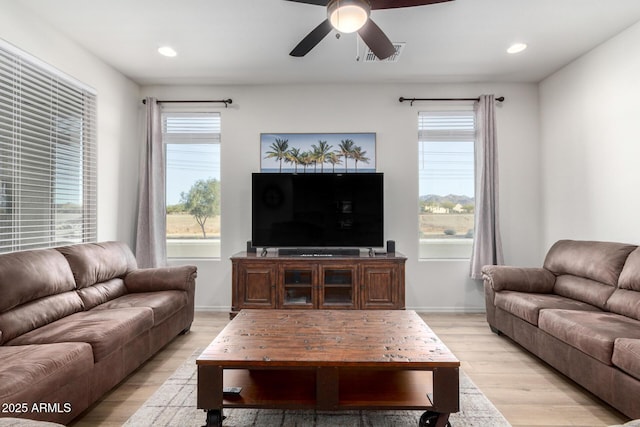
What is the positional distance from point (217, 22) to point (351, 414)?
3.11 meters

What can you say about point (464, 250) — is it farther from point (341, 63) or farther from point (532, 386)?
point (341, 63)

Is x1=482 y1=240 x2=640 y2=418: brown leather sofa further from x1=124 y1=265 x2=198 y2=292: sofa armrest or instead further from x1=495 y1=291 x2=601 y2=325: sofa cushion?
x1=124 y1=265 x2=198 y2=292: sofa armrest

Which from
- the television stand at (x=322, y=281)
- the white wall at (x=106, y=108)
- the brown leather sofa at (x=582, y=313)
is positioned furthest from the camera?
the television stand at (x=322, y=281)

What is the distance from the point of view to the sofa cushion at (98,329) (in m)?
2.04

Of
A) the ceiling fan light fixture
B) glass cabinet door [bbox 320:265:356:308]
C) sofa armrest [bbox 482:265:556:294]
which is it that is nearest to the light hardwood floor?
sofa armrest [bbox 482:265:556:294]

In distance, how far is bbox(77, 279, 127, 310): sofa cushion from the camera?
272cm

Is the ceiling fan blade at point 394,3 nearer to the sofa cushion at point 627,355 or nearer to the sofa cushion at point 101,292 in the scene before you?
the sofa cushion at point 627,355

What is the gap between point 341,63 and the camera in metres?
3.69

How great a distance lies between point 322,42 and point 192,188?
2345 mm

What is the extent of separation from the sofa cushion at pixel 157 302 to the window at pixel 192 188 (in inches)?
46.2

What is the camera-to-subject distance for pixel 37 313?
88.8 inches

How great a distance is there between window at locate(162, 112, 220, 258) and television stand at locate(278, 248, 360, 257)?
38.2 inches

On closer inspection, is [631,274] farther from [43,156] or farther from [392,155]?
[43,156]

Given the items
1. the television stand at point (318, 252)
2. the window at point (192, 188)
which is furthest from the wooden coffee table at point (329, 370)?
the window at point (192, 188)
